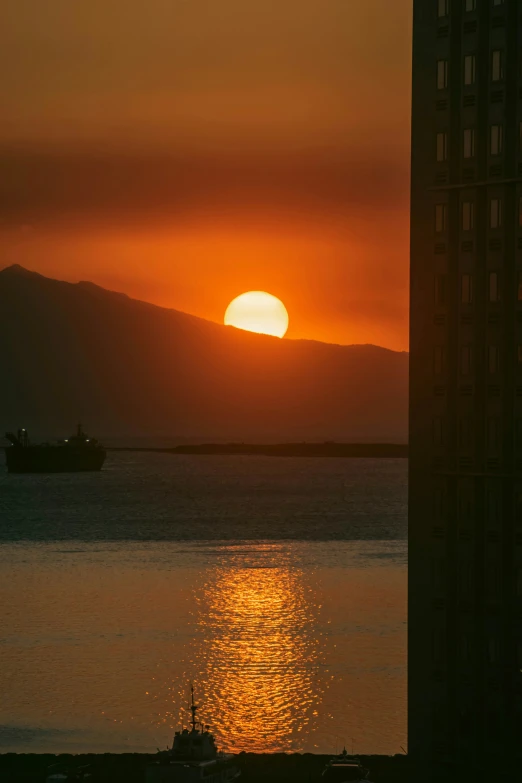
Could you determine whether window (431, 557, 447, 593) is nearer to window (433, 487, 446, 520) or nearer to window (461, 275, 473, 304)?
window (433, 487, 446, 520)

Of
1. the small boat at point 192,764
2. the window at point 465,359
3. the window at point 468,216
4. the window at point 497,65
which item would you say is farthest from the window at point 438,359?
the small boat at point 192,764

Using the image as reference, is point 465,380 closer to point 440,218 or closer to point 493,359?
point 493,359

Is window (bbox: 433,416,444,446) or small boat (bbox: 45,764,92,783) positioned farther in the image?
window (bbox: 433,416,444,446)

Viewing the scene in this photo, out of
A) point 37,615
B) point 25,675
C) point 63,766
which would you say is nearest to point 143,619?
point 37,615

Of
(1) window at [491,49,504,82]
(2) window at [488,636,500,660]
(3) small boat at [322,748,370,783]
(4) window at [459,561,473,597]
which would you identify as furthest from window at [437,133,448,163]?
(3) small boat at [322,748,370,783]

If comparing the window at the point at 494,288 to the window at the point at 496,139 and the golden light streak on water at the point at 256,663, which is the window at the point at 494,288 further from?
the golden light streak on water at the point at 256,663

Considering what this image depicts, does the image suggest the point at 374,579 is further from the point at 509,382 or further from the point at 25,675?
the point at 509,382
